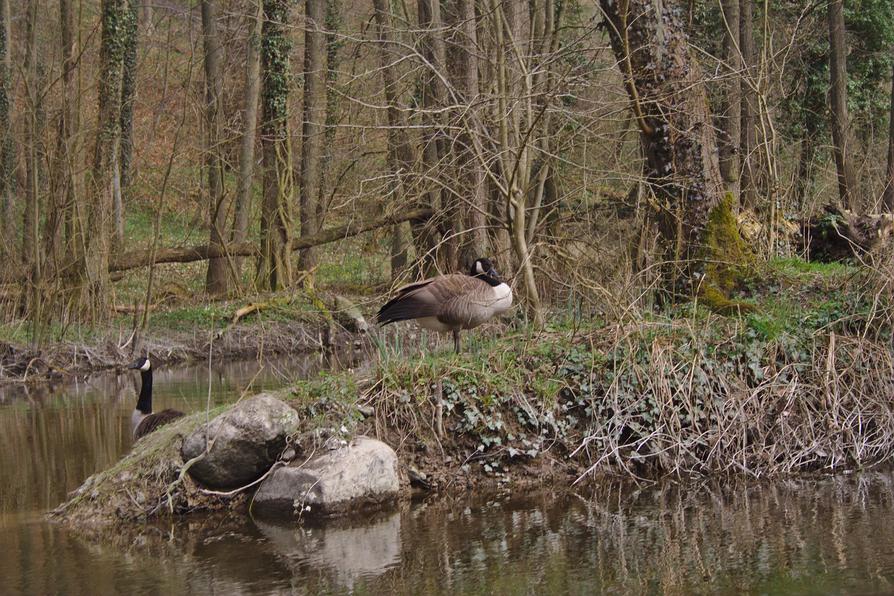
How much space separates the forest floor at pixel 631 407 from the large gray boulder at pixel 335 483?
0.36 meters

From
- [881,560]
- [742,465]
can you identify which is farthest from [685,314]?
[881,560]

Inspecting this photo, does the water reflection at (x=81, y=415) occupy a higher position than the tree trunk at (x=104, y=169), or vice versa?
the tree trunk at (x=104, y=169)

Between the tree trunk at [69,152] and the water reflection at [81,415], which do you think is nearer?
the water reflection at [81,415]

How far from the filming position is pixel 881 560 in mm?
6633

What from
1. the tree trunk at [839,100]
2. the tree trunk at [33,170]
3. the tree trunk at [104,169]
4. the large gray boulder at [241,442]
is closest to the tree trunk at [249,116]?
the tree trunk at [104,169]

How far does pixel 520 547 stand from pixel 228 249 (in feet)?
47.7

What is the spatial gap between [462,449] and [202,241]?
23052mm

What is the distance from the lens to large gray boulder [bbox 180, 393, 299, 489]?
8.80 metres

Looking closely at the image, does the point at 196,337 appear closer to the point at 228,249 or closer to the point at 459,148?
the point at 228,249

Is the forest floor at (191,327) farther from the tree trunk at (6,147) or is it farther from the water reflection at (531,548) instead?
the water reflection at (531,548)

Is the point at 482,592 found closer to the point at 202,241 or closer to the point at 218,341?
the point at 218,341

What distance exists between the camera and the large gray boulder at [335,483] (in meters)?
8.56

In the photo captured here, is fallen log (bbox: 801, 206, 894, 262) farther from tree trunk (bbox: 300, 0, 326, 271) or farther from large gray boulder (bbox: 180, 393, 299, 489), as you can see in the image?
tree trunk (bbox: 300, 0, 326, 271)

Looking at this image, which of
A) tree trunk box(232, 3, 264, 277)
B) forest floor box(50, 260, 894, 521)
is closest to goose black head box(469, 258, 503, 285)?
forest floor box(50, 260, 894, 521)
